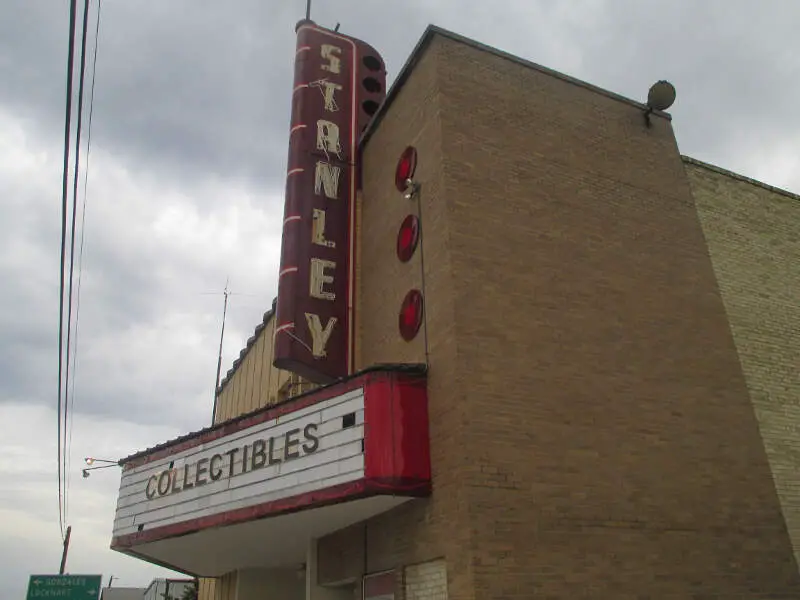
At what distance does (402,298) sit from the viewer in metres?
11.2

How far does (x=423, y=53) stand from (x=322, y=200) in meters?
3.10

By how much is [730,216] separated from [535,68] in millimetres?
4681

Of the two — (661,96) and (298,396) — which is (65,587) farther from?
(661,96)

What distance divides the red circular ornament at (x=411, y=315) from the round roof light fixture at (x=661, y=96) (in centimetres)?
638

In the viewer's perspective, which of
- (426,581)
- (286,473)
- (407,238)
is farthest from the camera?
(407,238)

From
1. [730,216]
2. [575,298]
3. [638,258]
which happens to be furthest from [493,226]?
[730,216]

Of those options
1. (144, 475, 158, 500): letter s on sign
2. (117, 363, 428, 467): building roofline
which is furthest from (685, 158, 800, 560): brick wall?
(144, 475, 158, 500): letter s on sign

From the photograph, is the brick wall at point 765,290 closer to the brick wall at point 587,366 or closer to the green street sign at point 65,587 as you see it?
the brick wall at point 587,366

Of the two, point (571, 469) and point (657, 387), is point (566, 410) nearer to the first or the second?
point (571, 469)

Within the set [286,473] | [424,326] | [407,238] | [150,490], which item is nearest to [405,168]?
[407,238]

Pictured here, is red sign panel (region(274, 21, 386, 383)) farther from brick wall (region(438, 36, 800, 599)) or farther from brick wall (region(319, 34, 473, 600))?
brick wall (region(438, 36, 800, 599))

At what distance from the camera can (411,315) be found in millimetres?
10688

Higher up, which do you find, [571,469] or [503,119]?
[503,119]

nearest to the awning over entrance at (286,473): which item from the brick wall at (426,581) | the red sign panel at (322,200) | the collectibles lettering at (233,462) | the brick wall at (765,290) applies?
the collectibles lettering at (233,462)
